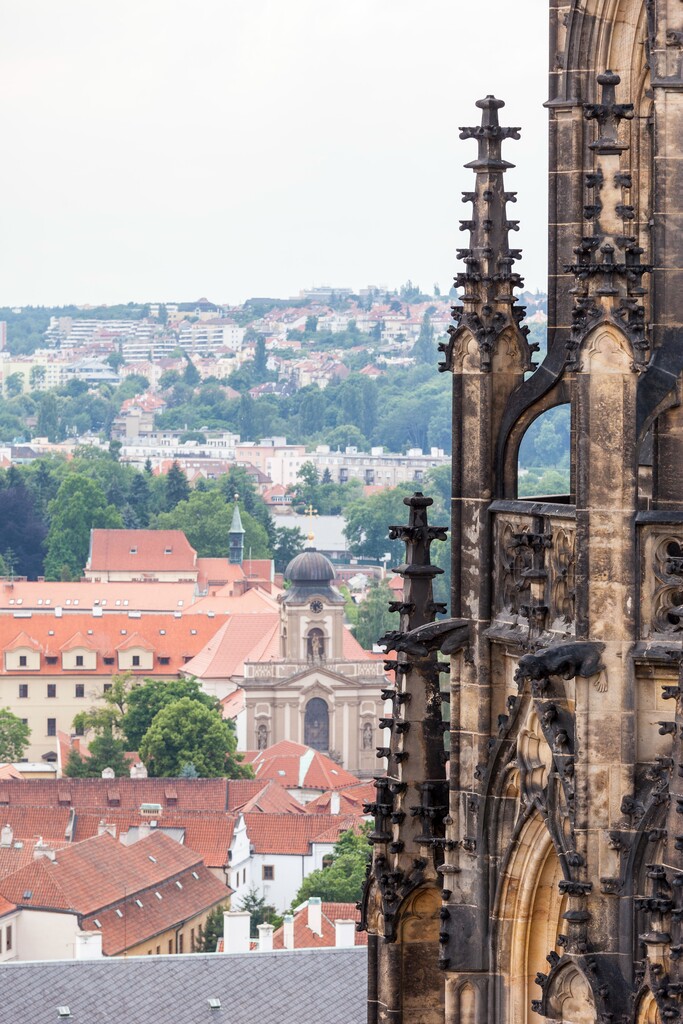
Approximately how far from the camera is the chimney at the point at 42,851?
416 ft

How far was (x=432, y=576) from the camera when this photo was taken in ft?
53.2

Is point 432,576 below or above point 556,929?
above

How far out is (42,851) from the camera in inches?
5103

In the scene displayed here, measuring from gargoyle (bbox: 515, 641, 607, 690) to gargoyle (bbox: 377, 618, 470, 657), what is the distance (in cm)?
132

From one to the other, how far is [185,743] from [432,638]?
158 m

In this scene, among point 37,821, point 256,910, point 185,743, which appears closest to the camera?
point 256,910

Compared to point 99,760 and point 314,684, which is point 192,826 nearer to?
point 99,760

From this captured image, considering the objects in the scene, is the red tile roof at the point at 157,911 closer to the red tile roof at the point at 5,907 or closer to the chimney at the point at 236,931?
the red tile roof at the point at 5,907

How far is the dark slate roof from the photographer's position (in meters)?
67.9

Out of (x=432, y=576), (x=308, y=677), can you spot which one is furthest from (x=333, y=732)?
(x=432, y=576)

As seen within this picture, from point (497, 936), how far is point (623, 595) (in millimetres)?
2038

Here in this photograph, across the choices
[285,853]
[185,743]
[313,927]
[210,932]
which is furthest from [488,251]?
[185,743]

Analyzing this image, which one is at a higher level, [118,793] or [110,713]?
[110,713]

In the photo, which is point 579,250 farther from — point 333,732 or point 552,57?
point 333,732
